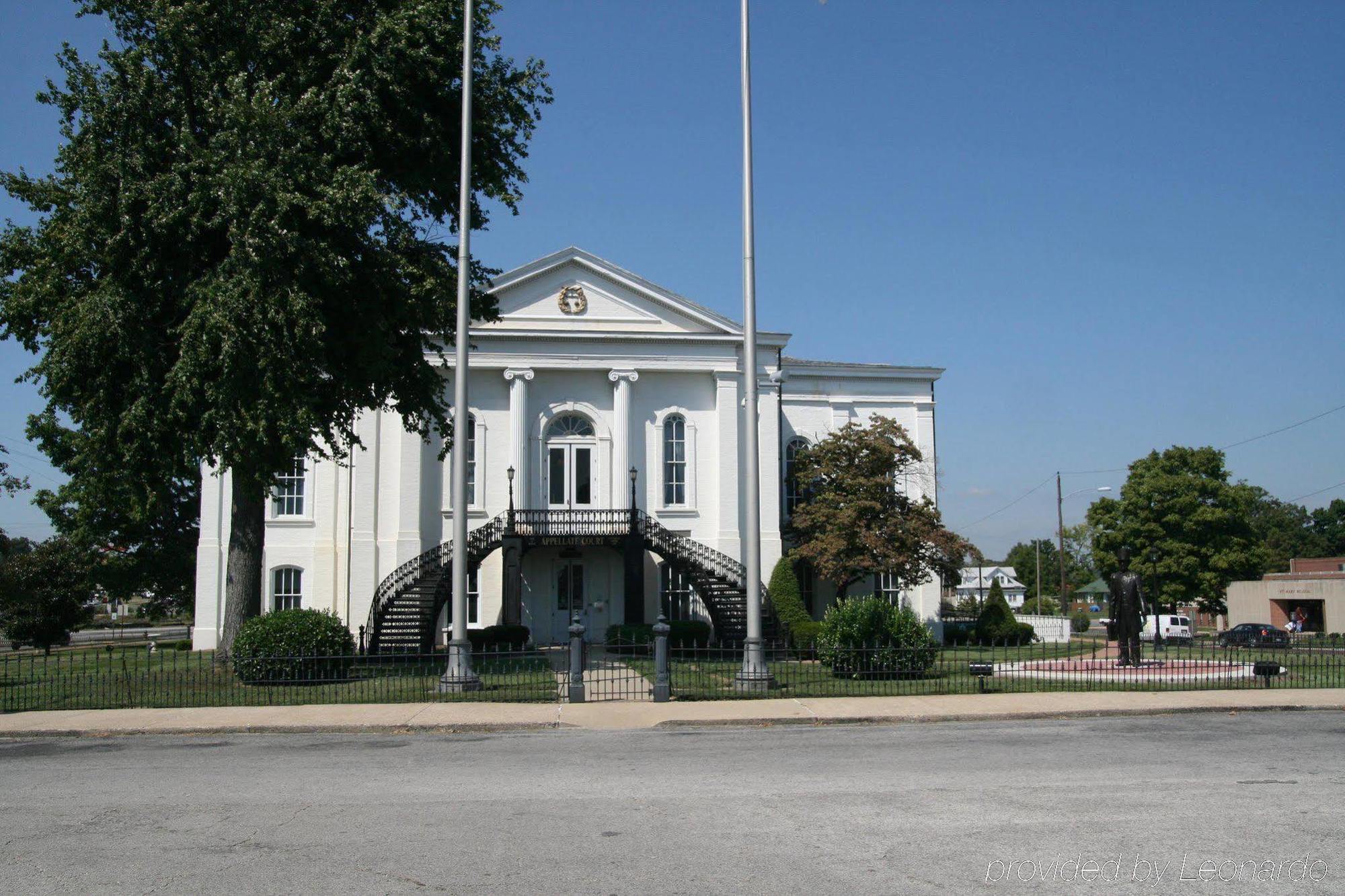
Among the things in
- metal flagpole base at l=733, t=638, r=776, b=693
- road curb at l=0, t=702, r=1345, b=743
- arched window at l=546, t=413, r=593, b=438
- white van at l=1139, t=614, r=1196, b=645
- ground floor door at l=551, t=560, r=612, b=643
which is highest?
arched window at l=546, t=413, r=593, b=438

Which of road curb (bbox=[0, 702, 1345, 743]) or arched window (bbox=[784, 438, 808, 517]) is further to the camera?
arched window (bbox=[784, 438, 808, 517])

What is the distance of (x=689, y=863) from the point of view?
7492 mm

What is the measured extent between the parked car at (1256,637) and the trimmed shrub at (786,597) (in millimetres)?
14671

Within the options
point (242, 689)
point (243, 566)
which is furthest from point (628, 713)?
point (243, 566)

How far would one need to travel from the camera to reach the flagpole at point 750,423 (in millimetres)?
18688

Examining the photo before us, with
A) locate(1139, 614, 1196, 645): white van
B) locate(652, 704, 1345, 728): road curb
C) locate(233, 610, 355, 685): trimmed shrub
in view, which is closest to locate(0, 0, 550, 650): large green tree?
locate(233, 610, 355, 685): trimmed shrub

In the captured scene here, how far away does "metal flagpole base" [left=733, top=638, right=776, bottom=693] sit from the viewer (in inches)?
729

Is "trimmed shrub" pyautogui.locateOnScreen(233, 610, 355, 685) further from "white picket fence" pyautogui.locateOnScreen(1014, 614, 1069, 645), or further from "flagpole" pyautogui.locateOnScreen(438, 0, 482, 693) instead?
"white picket fence" pyautogui.locateOnScreen(1014, 614, 1069, 645)

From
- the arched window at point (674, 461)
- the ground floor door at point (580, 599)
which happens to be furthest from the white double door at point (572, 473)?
the arched window at point (674, 461)

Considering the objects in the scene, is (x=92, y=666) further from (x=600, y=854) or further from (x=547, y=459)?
(x=600, y=854)

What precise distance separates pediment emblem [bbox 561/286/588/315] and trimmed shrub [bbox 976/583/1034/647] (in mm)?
16528

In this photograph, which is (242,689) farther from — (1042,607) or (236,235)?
(1042,607)

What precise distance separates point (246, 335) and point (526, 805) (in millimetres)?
12453

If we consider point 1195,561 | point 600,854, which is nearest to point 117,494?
point 600,854
